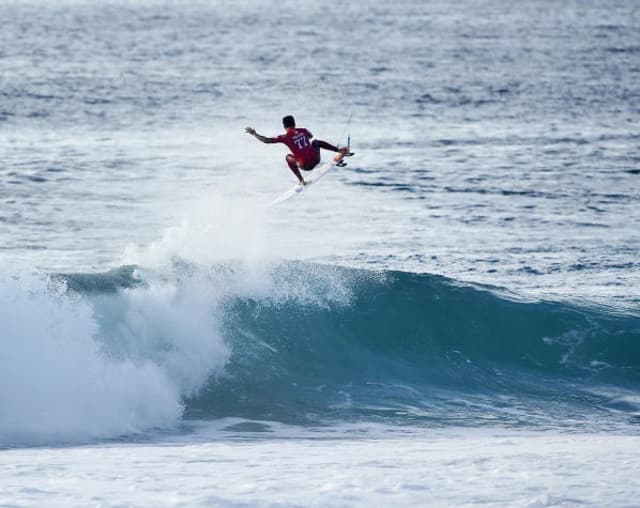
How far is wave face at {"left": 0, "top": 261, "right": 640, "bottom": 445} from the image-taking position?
1811cm

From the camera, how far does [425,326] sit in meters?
22.3

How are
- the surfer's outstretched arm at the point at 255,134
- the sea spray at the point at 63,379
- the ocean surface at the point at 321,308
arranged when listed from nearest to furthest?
the ocean surface at the point at 321,308, the sea spray at the point at 63,379, the surfer's outstretched arm at the point at 255,134

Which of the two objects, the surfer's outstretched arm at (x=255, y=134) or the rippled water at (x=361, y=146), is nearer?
the surfer's outstretched arm at (x=255, y=134)

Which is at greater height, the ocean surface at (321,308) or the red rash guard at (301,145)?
the red rash guard at (301,145)

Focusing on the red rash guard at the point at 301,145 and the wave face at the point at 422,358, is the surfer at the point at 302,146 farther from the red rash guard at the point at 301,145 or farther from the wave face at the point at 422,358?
the wave face at the point at 422,358

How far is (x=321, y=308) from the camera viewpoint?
22.6 meters

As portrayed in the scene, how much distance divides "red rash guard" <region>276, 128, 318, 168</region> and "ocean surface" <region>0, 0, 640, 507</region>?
340 centimetres

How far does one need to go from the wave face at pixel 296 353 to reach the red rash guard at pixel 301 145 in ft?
11.1

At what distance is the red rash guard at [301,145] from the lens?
63.4ft

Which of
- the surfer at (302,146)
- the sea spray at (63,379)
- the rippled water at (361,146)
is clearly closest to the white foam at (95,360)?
the sea spray at (63,379)

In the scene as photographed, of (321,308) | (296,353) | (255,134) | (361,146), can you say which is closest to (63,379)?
(255,134)

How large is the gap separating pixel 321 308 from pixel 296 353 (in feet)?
5.00

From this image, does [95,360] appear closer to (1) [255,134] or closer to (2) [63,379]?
(2) [63,379]

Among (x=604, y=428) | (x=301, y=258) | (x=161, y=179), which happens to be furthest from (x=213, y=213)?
(x=604, y=428)
